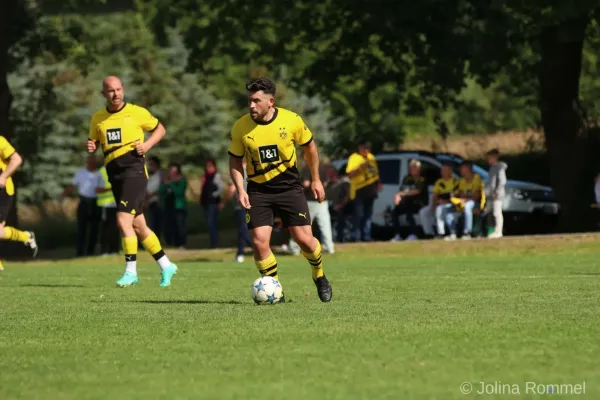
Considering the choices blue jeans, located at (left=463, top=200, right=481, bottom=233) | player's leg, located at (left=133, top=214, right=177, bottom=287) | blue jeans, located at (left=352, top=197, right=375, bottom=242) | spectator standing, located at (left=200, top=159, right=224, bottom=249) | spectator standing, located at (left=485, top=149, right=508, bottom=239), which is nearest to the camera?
player's leg, located at (left=133, top=214, right=177, bottom=287)

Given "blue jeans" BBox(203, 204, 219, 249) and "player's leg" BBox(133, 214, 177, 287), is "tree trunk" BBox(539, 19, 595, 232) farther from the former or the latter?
"player's leg" BBox(133, 214, 177, 287)

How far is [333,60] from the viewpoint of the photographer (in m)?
35.9

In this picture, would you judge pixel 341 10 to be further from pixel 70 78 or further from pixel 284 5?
pixel 70 78

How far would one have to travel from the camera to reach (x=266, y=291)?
13680mm

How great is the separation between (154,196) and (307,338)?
23274 millimetres

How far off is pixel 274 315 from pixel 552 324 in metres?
2.42

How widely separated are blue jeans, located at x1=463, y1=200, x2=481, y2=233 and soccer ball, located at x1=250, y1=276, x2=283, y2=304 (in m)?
14.6

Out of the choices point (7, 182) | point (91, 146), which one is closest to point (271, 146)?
point (91, 146)

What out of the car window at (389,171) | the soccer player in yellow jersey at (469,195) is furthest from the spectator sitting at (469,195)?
the car window at (389,171)

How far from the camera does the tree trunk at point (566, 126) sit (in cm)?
3275

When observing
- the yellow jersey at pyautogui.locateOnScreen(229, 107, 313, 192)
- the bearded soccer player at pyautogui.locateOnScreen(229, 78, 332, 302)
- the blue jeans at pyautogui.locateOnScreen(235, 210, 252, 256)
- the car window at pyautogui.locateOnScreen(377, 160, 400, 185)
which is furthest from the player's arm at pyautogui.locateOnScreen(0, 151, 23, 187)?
the car window at pyautogui.locateOnScreen(377, 160, 400, 185)

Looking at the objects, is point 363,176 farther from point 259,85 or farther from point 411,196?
point 259,85

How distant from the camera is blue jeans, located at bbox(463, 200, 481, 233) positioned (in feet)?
91.9

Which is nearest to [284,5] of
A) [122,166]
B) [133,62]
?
[122,166]
